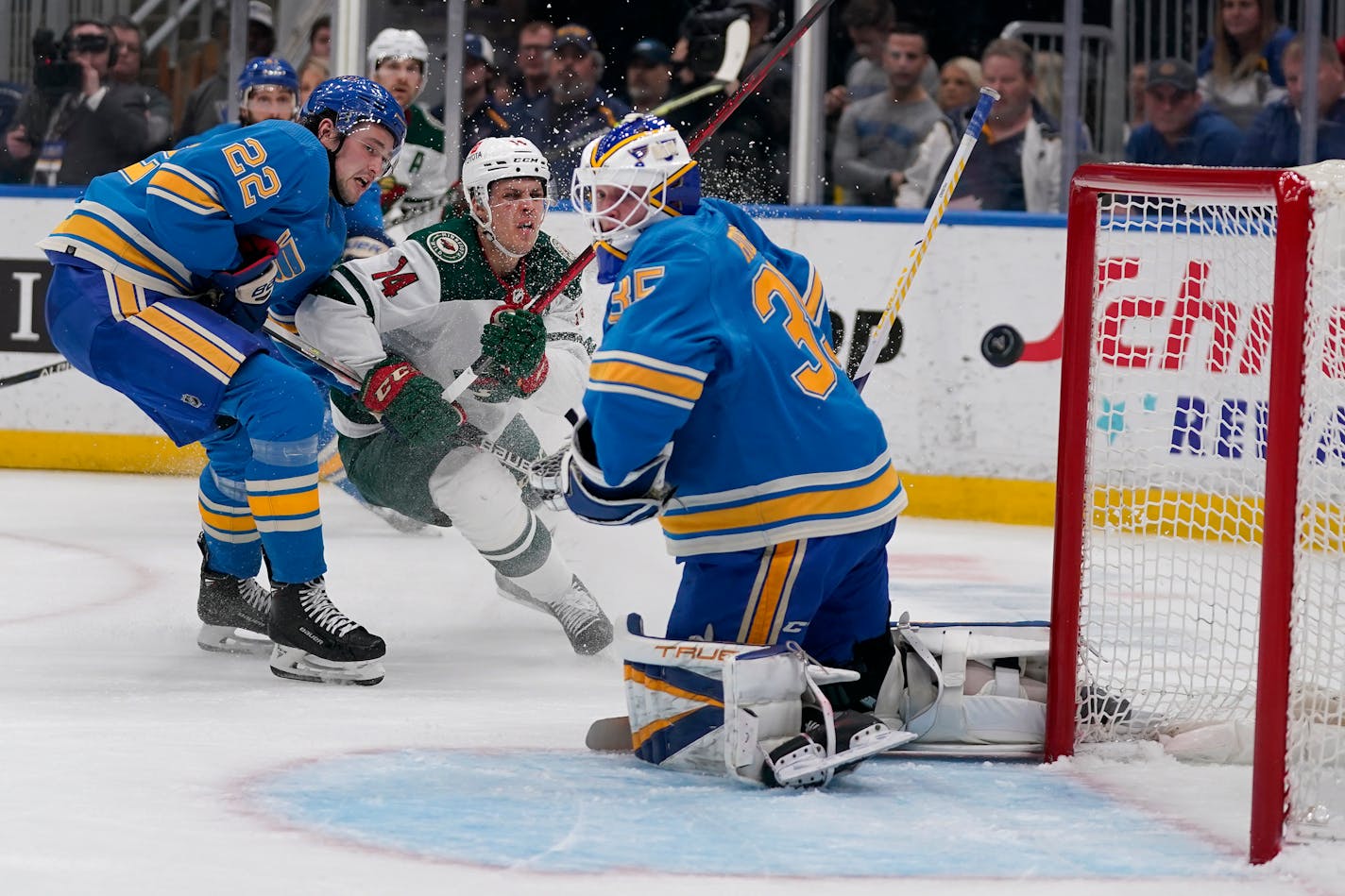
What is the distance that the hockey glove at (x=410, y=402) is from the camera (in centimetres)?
311

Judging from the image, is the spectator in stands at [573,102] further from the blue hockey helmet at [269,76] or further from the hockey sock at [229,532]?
the hockey sock at [229,532]

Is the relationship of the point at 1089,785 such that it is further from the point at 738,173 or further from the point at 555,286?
the point at 738,173

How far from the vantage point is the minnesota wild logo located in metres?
3.30

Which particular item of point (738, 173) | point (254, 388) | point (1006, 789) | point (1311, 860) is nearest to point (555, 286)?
point (254, 388)

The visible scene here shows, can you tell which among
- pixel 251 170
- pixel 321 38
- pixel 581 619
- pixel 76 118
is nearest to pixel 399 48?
pixel 321 38

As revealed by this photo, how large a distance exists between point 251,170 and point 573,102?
308 centimetres

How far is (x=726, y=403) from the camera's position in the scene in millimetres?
2303

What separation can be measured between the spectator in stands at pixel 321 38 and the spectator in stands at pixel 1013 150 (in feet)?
6.92

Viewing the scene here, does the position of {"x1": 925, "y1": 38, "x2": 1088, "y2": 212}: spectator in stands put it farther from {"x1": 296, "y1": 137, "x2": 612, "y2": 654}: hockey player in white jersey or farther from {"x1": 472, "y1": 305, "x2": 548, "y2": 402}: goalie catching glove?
{"x1": 472, "y1": 305, "x2": 548, "y2": 402}: goalie catching glove

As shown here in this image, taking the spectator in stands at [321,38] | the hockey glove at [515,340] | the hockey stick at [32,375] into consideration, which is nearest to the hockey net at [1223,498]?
the hockey glove at [515,340]

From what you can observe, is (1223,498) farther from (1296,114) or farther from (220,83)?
(220,83)

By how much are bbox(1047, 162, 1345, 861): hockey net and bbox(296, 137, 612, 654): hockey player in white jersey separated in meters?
1.03

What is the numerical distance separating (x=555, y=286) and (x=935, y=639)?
124 cm

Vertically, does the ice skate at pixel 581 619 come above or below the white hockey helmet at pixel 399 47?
below
